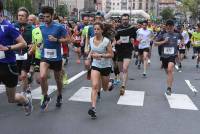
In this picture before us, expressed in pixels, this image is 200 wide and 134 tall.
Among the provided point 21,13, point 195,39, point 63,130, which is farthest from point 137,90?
point 195,39

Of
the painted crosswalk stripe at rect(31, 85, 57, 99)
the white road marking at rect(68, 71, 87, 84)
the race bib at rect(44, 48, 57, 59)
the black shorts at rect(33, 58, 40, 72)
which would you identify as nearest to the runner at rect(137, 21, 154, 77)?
the white road marking at rect(68, 71, 87, 84)

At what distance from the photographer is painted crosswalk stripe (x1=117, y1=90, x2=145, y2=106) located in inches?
432

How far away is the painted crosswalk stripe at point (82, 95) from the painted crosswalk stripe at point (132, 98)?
2.36 feet

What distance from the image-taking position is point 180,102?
11.4m

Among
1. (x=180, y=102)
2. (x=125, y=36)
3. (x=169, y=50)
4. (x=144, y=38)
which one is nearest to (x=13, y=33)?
(x=180, y=102)

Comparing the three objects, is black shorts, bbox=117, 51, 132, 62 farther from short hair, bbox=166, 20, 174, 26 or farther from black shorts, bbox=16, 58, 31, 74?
black shorts, bbox=16, 58, 31, 74

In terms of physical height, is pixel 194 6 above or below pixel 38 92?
above

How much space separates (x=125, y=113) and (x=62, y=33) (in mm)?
1850

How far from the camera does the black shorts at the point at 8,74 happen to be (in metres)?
7.54

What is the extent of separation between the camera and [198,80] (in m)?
→ 16.4

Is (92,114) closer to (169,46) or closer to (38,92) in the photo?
(38,92)

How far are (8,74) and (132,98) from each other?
182 inches

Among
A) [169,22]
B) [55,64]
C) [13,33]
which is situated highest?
[169,22]

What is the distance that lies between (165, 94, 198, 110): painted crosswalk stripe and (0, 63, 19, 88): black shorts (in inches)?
162
